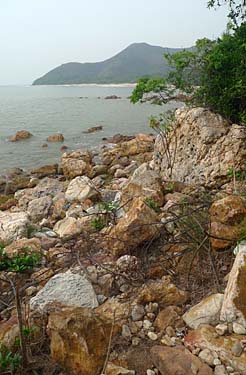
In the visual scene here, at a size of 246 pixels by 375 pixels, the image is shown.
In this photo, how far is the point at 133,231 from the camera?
3.77 meters

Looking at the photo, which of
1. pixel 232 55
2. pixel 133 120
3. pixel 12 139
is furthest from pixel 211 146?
pixel 133 120

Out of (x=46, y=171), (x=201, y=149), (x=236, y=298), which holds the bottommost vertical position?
(x=46, y=171)

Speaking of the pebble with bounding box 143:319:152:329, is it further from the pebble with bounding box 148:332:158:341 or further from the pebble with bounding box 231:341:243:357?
the pebble with bounding box 231:341:243:357

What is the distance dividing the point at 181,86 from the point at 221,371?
18.7 feet

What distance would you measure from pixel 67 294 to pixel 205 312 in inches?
48.7

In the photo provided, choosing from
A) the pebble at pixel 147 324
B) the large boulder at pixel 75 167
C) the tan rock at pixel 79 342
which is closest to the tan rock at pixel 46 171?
the large boulder at pixel 75 167

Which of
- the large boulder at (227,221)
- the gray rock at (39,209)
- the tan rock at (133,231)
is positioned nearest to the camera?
the large boulder at (227,221)

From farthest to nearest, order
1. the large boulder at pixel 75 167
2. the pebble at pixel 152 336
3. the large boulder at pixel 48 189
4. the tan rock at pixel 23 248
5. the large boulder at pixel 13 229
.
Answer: the large boulder at pixel 75 167
the large boulder at pixel 48 189
the large boulder at pixel 13 229
the tan rock at pixel 23 248
the pebble at pixel 152 336

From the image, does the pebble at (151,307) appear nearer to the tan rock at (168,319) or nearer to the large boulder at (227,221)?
the tan rock at (168,319)

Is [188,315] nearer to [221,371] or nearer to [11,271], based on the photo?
[221,371]

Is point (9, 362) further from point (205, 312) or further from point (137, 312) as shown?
point (205, 312)

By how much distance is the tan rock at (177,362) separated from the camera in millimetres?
2227

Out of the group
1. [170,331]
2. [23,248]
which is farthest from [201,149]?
[170,331]

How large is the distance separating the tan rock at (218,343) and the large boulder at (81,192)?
3985 mm
